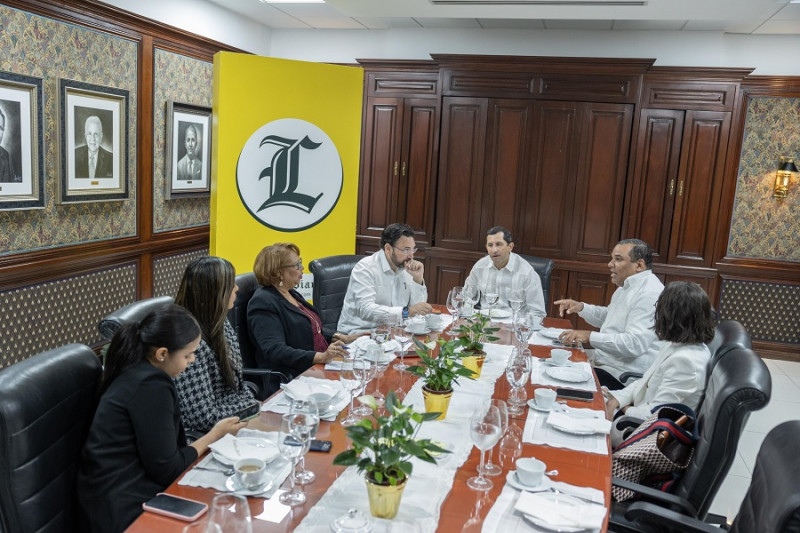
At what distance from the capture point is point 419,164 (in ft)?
20.3

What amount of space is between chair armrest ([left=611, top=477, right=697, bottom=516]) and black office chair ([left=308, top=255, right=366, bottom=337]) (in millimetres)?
2164

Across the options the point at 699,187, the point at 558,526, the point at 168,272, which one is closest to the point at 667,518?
the point at 558,526

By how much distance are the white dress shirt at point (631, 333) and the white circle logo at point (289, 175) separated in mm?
2138

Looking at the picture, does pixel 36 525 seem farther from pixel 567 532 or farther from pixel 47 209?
pixel 47 209

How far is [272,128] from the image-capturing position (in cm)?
441

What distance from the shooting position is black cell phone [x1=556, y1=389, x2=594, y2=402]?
2.52m

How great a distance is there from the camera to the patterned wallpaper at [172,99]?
5.20 meters

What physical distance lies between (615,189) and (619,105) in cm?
72

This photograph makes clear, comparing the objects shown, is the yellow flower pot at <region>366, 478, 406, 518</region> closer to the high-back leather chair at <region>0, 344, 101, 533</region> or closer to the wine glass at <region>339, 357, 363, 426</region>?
the wine glass at <region>339, 357, 363, 426</region>

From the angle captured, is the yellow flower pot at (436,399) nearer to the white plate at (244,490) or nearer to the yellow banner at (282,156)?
the white plate at (244,490)

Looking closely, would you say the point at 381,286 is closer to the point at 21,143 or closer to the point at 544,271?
the point at 544,271

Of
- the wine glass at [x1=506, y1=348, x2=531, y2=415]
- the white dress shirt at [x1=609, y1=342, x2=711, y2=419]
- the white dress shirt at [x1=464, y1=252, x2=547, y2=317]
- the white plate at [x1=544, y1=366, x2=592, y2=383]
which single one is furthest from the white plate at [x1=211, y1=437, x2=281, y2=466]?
the white dress shirt at [x1=464, y1=252, x2=547, y2=317]

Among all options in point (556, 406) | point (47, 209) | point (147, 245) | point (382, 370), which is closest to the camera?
point (556, 406)

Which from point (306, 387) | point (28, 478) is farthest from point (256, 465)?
point (306, 387)
